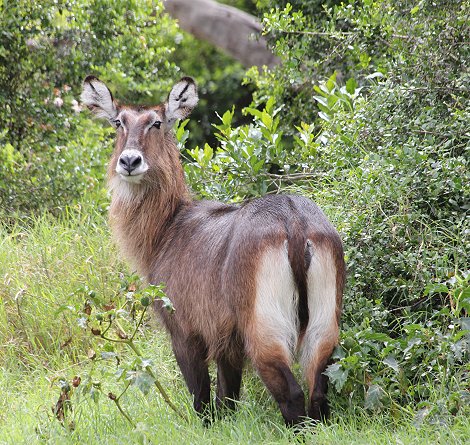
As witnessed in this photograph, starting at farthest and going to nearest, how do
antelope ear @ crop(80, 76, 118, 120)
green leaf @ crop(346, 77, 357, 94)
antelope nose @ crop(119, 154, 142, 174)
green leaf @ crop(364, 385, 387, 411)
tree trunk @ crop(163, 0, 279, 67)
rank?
tree trunk @ crop(163, 0, 279, 67) → green leaf @ crop(346, 77, 357, 94) → antelope ear @ crop(80, 76, 118, 120) → antelope nose @ crop(119, 154, 142, 174) → green leaf @ crop(364, 385, 387, 411)

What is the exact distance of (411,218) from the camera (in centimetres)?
504

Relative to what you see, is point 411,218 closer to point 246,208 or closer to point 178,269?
point 246,208

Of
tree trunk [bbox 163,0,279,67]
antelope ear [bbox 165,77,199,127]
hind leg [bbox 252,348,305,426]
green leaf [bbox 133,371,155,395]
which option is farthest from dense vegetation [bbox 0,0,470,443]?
tree trunk [bbox 163,0,279,67]

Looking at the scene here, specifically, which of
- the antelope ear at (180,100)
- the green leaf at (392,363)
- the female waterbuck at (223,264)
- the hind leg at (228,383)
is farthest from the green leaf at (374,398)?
the antelope ear at (180,100)

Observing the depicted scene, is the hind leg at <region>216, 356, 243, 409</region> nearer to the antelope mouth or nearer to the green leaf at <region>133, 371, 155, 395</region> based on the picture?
the green leaf at <region>133, 371, 155, 395</region>

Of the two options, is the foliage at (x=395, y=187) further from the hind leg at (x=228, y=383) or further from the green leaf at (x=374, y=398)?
the hind leg at (x=228, y=383)

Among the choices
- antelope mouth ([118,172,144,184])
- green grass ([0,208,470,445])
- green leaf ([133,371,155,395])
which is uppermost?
antelope mouth ([118,172,144,184])

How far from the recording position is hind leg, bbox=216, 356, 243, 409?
4.96m

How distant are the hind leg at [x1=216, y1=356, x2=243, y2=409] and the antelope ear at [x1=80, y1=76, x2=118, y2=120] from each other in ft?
5.54

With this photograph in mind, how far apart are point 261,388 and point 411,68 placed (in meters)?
2.08

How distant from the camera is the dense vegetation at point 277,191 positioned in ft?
14.8

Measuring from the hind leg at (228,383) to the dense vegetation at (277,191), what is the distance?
0.35 feet

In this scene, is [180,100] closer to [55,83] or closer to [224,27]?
[55,83]

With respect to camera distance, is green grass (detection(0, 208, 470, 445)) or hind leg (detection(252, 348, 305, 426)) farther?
green grass (detection(0, 208, 470, 445))
